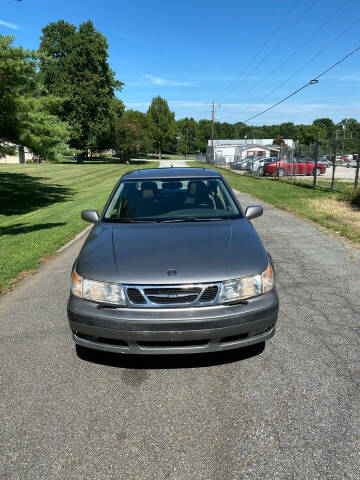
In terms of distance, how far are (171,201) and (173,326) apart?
196 centimetres

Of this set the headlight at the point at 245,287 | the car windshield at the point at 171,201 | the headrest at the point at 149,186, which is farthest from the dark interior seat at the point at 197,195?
the headlight at the point at 245,287

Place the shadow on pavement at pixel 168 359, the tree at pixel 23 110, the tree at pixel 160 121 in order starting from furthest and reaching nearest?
the tree at pixel 160 121, the tree at pixel 23 110, the shadow on pavement at pixel 168 359

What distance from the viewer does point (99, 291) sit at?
2.87m

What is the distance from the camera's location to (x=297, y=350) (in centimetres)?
339

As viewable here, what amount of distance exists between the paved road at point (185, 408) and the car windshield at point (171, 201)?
1.36 meters

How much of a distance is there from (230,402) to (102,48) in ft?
178

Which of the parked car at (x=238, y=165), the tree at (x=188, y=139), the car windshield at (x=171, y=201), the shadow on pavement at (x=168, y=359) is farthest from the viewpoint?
the tree at (x=188, y=139)

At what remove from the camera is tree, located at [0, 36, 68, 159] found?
41.6ft

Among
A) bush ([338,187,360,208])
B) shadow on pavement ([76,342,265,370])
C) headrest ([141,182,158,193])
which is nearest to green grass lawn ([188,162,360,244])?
bush ([338,187,360,208])

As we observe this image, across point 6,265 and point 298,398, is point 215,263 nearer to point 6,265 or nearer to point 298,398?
point 298,398

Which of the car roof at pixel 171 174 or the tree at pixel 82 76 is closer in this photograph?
the car roof at pixel 171 174

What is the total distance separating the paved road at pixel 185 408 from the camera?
2.17 meters

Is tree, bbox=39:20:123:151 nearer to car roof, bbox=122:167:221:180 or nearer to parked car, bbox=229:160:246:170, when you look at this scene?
parked car, bbox=229:160:246:170

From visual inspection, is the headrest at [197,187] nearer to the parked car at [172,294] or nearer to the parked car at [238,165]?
the parked car at [172,294]
